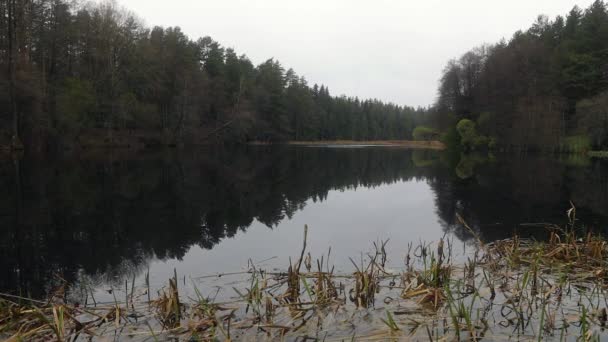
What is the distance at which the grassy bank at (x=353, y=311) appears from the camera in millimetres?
4645

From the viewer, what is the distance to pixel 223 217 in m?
12.9

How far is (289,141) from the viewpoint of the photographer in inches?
4343

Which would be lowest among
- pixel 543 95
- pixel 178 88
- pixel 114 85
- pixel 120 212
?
pixel 120 212

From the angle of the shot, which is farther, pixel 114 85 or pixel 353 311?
pixel 114 85

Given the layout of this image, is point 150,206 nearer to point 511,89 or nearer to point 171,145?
point 171,145

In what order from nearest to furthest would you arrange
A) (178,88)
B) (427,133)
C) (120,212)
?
(120,212)
(178,88)
(427,133)

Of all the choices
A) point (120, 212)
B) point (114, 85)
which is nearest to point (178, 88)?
point (114, 85)

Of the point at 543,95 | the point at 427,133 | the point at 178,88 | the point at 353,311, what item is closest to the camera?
the point at 353,311

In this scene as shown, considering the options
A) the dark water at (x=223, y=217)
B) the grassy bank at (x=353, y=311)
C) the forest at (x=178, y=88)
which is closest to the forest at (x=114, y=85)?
the forest at (x=178, y=88)

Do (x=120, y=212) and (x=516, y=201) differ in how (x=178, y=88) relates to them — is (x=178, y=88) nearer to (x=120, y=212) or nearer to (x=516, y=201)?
(x=120, y=212)

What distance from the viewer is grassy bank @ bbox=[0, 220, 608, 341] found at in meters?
4.64

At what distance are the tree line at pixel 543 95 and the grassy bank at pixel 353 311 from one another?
48.9m

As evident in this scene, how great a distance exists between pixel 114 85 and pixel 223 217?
46018 mm

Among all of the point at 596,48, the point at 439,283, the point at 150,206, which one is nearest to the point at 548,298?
the point at 439,283
